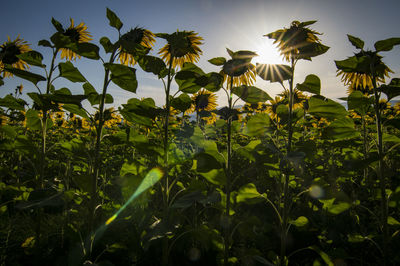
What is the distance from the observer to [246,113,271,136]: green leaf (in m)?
1.49

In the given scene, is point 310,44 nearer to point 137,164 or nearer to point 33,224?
point 137,164

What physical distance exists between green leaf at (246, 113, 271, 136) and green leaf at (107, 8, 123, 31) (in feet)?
3.27

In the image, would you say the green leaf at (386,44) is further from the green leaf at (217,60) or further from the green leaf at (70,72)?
the green leaf at (70,72)

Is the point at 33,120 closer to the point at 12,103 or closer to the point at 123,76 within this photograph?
the point at 12,103

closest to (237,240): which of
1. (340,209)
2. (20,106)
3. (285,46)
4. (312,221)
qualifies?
(312,221)

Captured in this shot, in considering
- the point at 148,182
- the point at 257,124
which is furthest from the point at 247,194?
the point at 148,182

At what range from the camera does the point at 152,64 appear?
1.42 meters

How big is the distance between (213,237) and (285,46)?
47.6 inches

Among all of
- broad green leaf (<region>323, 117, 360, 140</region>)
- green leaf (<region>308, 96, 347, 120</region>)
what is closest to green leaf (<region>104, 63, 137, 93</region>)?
green leaf (<region>308, 96, 347, 120</region>)

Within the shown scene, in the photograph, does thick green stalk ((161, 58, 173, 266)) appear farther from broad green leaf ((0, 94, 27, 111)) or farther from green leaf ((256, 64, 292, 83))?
broad green leaf ((0, 94, 27, 111))

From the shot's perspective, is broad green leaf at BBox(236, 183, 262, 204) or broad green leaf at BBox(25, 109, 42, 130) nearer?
broad green leaf at BBox(236, 183, 262, 204)

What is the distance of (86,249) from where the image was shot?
127cm

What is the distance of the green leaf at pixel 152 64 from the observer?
4.61ft

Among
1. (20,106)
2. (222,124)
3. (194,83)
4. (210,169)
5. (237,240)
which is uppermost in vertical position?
(194,83)
